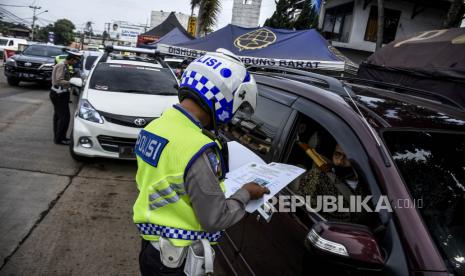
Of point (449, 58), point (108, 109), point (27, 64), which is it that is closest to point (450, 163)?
point (449, 58)

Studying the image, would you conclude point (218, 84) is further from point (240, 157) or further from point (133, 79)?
point (133, 79)

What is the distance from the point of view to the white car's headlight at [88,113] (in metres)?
5.46

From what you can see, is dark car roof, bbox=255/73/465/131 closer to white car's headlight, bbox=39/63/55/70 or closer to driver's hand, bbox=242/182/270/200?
driver's hand, bbox=242/182/270/200

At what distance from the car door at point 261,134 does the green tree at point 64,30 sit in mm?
83523

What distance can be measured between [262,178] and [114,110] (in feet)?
14.1

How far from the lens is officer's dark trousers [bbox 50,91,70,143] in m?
6.53

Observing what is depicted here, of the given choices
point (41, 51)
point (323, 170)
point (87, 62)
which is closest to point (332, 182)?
point (323, 170)

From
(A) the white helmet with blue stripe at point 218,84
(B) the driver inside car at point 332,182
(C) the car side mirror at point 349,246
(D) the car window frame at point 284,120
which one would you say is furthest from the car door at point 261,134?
(C) the car side mirror at point 349,246

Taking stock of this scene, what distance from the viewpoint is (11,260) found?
10.4ft

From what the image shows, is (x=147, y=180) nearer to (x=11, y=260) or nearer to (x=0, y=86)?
(x=11, y=260)

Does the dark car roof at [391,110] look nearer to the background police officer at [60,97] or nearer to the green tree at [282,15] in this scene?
the background police officer at [60,97]

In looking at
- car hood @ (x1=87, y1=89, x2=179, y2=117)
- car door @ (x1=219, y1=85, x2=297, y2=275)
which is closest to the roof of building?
car hood @ (x1=87, y1=89, x2=179, y2=117)

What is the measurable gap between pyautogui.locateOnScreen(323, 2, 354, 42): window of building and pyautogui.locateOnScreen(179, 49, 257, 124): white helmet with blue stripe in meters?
17.0

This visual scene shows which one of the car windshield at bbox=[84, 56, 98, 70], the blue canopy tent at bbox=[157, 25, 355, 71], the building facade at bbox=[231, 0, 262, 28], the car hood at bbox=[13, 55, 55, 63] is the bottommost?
the car hood at bbox=[13, 55, 55, 63]
